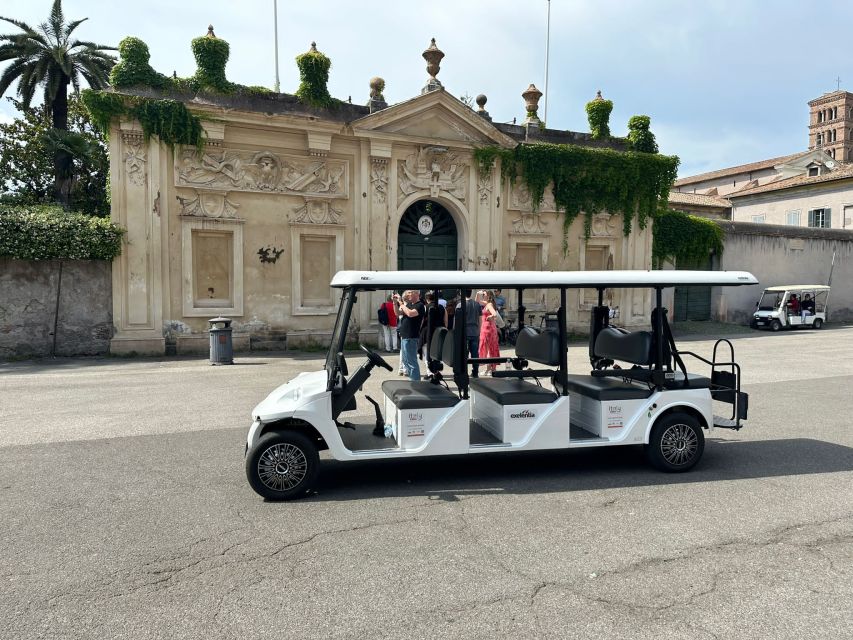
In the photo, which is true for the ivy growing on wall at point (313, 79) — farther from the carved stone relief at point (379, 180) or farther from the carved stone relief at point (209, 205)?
the carved stone relief at point (209, 205)

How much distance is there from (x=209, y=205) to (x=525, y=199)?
10237 millimetres

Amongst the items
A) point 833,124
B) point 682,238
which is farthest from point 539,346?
point 833,124

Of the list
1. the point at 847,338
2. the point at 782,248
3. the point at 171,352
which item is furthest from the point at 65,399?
the point at 782,248

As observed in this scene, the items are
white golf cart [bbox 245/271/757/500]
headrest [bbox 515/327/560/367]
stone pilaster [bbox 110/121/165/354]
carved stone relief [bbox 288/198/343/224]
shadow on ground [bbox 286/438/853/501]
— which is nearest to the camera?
white golf cart [bbox 245/271/757/500]

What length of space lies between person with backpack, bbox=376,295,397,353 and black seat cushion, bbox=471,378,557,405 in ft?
30.3

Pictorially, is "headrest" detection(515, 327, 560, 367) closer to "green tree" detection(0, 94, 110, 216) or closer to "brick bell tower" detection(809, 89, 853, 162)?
"green tree" detection(0, 94, 110, 216)

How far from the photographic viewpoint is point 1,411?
8.88 metres

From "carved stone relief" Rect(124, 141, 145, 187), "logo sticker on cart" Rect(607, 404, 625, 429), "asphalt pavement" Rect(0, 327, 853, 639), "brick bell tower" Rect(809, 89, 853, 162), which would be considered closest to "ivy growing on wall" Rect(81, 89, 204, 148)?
"carved stone relief" Rect(124, 141, 145, 187)

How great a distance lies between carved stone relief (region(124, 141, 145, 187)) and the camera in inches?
611

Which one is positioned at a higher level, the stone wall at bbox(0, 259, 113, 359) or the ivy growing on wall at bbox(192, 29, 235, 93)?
the ivy growing on wall at bbox(192, 29, 235, 93)

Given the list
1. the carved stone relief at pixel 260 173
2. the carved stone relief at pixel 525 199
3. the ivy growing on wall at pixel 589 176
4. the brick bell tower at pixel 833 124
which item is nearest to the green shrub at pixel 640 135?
the ivy growing on wall at pixel 589 176

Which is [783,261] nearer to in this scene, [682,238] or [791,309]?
[791,309]

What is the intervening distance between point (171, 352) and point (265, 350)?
8.20 ft

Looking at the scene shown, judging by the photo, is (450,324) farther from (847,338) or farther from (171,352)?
(847,338)
